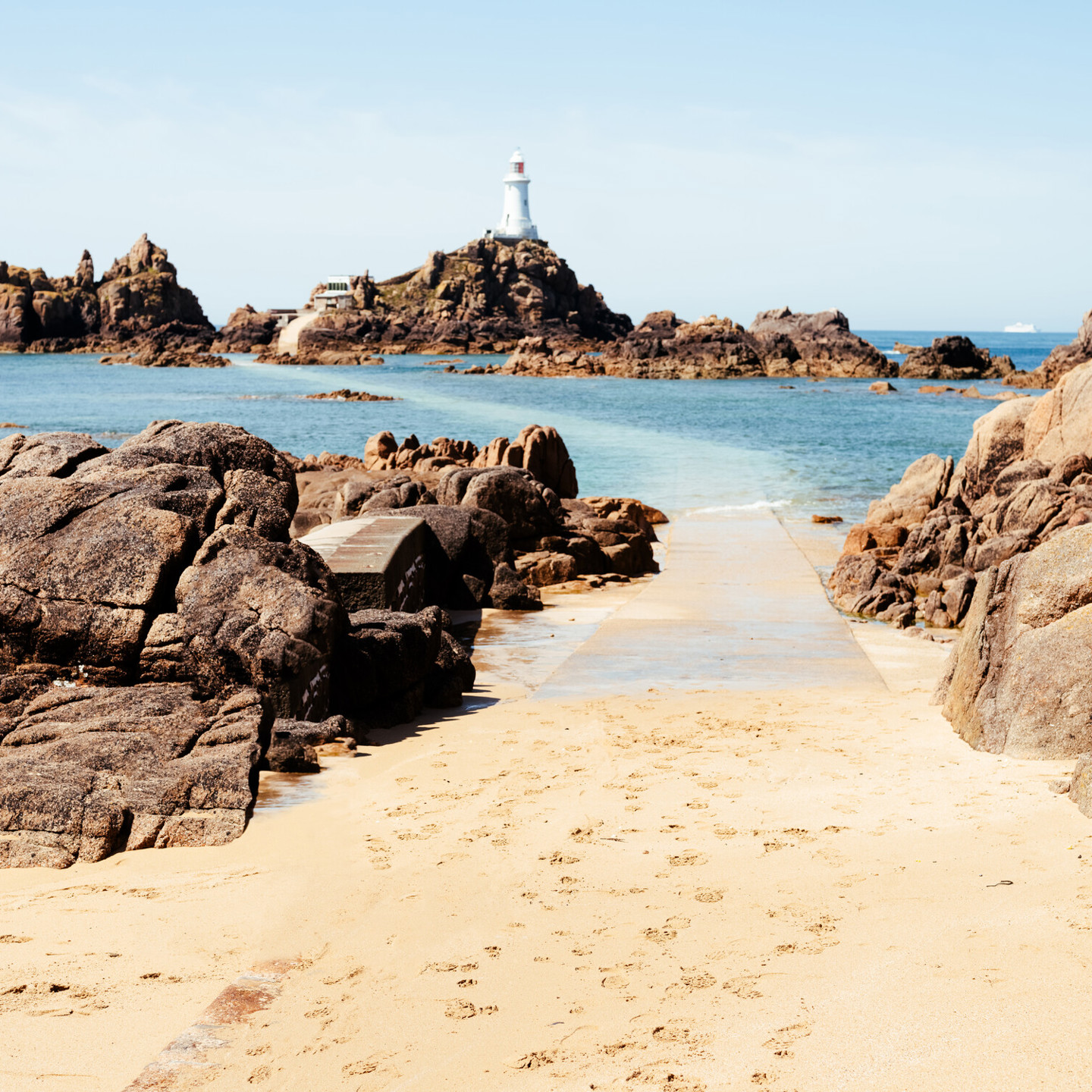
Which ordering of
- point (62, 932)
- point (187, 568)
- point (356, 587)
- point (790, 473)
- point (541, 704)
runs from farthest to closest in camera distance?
1. point (790, 473)
2. point (356, 587)
3. point (541, 704)
4. point (187, 568)
5. point (62, 932)

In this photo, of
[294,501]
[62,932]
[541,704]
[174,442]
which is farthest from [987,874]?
A: [174,442]

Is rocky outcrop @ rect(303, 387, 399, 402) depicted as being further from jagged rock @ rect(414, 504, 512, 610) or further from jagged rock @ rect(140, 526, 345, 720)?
jagged rock @ rect(140, 526, 345, 720)

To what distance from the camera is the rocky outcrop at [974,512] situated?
491 inches

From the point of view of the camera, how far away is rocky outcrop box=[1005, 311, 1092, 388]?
62.4 m

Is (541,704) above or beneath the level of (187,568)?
beneath

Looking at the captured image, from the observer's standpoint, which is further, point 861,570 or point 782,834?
point 861,570

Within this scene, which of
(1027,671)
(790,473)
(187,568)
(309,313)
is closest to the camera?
(1027,671)

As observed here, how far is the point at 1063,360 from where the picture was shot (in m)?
64.3

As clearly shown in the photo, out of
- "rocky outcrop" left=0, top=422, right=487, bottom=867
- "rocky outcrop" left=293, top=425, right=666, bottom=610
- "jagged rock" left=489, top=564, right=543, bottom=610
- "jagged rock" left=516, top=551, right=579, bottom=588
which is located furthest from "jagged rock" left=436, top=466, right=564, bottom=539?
"rocky outcrop" left=0, top=422, right=487, bottom=867

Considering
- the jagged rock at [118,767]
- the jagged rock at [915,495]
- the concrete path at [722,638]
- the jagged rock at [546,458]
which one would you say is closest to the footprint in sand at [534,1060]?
the jagged rock at [118,767]

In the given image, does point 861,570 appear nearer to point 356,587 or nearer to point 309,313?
point 356,587

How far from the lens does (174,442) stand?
843 centimetres

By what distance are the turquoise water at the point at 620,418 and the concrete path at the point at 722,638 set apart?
10.3 m

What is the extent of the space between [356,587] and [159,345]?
10895cm
